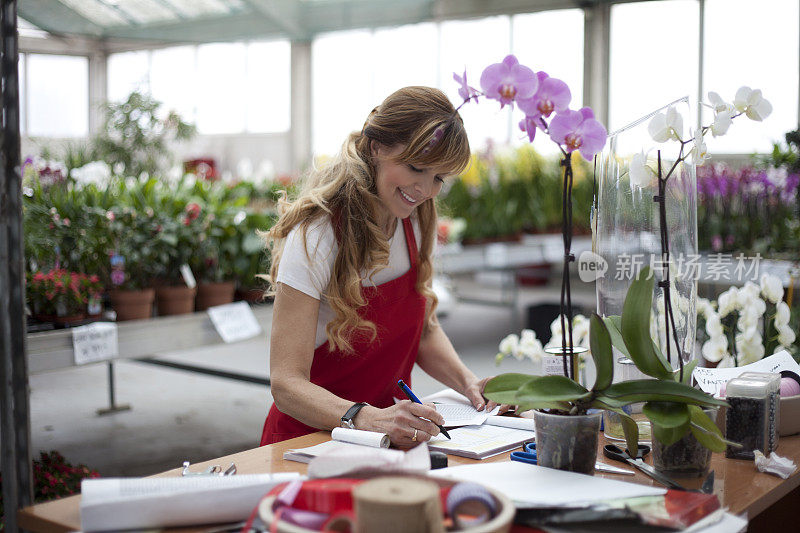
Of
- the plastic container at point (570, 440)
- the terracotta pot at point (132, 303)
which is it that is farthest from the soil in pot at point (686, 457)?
the terracotta pot at point (132, 303)

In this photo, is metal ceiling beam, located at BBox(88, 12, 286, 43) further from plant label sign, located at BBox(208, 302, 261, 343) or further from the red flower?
plant label sign, located at BBox(208, 302, 261, 343)

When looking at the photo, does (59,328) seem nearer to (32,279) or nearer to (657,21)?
(32,279)

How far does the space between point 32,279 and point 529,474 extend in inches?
90.5

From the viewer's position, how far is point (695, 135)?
4.13 feet

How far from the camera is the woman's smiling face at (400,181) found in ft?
5.25

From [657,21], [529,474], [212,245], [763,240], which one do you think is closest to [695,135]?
[529,474]

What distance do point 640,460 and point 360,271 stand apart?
28.3 inches

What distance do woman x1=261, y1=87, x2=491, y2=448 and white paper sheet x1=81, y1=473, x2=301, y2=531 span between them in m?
0.49

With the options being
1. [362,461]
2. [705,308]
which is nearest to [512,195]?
[705,308]

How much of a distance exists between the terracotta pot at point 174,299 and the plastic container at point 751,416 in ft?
7.89

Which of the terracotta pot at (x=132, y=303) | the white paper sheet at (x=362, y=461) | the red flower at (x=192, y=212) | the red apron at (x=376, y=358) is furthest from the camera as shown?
the red flower at (x=192, y=212)

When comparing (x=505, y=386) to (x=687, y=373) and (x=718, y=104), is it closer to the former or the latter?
(x=687, y=373)

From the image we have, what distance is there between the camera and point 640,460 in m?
1.21

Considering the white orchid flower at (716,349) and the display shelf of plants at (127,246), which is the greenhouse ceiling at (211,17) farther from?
the white orchid flower at (716,349)
